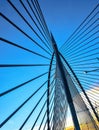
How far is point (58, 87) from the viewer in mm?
13000

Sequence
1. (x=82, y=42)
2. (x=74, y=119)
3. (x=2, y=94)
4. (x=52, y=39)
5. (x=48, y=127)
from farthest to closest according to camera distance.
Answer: (x=52, y=39) < (x=82, y=42) < (x=74, y=119) < (x=48, y=127) < (x=2, y=94)

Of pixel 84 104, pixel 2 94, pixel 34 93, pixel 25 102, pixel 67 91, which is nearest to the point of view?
pixel 2 94

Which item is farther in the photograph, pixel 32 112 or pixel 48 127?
pixel 48 127

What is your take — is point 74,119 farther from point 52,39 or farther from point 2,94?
point 52,39

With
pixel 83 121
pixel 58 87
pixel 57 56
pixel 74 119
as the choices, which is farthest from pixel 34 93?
pixel 83 121

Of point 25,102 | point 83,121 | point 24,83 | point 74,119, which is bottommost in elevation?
point 83,121

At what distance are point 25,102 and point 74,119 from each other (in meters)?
3.50

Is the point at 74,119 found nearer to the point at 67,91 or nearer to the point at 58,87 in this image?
the point at 67,91

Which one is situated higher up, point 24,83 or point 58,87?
point 24,83

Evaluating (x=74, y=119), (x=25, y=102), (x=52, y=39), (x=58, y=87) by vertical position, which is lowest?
(x=74, y=119)

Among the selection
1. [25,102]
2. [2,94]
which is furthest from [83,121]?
[2,94]

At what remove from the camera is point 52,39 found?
1266cm

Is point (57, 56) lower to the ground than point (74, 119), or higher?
higher

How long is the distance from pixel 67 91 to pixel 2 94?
18.7 ft
